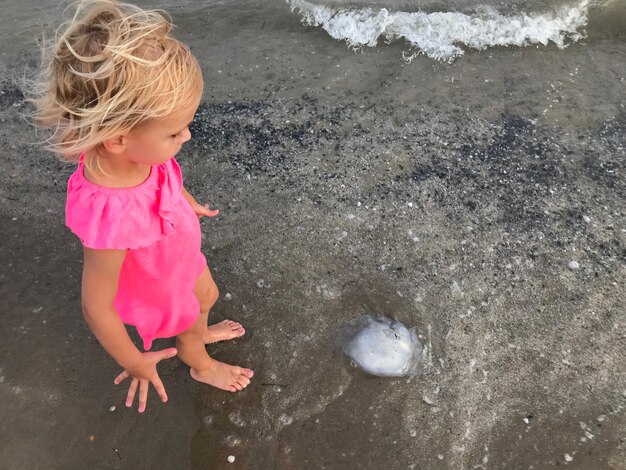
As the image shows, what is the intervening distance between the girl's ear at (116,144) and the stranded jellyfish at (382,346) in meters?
1.54

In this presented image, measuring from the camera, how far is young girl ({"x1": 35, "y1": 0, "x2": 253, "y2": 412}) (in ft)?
4.66

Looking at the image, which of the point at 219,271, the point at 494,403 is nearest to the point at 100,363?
the point at 219,271

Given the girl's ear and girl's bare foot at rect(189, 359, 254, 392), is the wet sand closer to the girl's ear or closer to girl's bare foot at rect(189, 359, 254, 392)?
girl's bare foot at rect(189, 359, 254, 392)

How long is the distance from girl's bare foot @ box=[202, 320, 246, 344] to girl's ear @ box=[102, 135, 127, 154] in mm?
1274

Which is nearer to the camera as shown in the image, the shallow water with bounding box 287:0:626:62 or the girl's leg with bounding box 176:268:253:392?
the girl's leg with bounding box 176:268:253:392

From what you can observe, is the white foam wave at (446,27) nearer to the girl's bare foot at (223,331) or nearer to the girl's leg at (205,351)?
the girl's bare foot at (223,331)

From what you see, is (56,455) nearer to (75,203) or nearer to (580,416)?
(75,203)

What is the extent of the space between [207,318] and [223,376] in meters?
0.30

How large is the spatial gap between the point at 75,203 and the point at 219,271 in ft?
4.64

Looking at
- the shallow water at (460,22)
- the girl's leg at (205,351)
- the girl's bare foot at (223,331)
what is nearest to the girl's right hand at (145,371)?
the girl's leg at (205,351)

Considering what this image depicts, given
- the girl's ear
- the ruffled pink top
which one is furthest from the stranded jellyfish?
the girl's ear

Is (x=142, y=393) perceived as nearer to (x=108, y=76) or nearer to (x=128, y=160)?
(x=128, y=160)

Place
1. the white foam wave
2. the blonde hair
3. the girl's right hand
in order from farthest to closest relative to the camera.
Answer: the white foam wave < the girl's right hand < the blonde hair

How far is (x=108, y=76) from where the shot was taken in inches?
54.7
